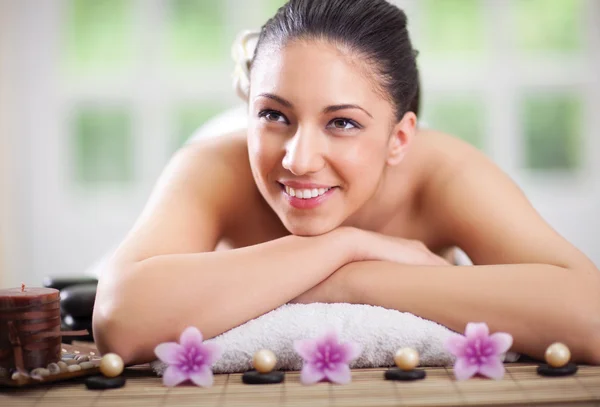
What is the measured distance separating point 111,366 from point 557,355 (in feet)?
2.06

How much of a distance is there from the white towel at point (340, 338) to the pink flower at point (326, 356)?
2.4 inches

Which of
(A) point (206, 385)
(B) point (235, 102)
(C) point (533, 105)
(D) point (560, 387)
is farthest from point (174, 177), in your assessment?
(C) point (533, 105)

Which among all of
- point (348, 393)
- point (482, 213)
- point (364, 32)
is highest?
point (364, 32)

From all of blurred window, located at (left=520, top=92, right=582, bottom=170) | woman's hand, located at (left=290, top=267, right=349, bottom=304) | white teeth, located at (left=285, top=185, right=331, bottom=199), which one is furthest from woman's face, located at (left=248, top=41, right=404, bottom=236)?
blurred window, located at (left=520, top=92, right=582, bottom=170)

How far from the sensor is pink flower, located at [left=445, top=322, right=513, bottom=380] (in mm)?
1068

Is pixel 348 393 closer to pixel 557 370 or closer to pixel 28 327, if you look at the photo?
pixel 557 370

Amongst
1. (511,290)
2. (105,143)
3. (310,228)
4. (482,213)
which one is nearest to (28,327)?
(310,228)

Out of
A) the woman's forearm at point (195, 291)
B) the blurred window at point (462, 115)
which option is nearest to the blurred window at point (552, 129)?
the blurred window at point (462, 115)

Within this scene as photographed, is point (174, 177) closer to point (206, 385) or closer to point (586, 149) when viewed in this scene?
point (206, 385)

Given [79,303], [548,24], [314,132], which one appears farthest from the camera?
[548,24]

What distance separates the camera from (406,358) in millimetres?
1099

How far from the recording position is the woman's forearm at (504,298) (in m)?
1.20

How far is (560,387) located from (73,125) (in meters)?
4.54

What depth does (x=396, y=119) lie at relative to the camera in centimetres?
152
